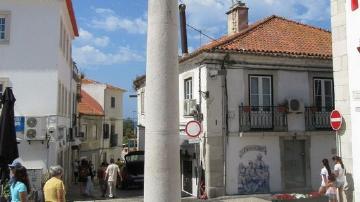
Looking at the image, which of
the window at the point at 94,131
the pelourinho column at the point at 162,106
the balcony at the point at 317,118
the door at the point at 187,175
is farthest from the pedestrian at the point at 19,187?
the window at the point at 94,131

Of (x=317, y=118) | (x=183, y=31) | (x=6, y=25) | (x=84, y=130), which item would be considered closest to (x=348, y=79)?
(x=317, y=118)

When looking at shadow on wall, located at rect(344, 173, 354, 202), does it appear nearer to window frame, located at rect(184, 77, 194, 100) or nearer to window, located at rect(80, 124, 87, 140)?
window frame, located at rect(184, 77, 194, 100)

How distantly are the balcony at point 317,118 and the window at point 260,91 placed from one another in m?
1.71

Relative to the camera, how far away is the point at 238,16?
72.6ft

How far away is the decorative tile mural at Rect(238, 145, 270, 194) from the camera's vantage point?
17703 millimetres

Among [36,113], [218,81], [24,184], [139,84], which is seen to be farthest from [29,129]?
[139,84]

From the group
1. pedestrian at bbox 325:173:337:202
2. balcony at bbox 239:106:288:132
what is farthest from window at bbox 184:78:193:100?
pedestrian at bbox 325:173:337:202

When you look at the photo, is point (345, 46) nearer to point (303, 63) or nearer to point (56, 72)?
point (303, 63)

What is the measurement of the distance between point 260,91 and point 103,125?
23861 mm

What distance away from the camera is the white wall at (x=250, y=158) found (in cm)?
1755

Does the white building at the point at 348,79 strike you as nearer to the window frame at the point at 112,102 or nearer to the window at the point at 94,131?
the window at the point at 94,131

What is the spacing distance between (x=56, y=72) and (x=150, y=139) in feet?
37.8

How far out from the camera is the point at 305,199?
9516mm

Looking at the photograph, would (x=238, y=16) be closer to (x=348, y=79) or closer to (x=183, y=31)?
(x=183, y=31)
